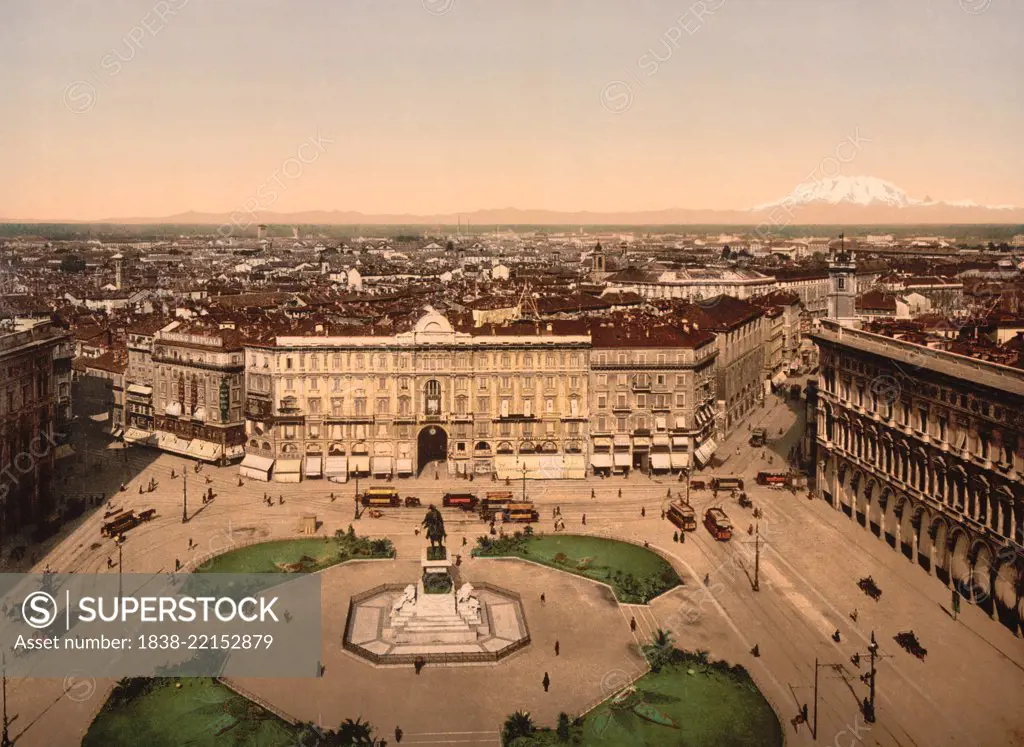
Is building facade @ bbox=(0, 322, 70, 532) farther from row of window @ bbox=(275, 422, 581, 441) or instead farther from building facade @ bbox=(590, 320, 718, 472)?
building facade @ bbox=(590, 320, 718, 472)

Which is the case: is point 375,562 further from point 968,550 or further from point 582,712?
point 968,550

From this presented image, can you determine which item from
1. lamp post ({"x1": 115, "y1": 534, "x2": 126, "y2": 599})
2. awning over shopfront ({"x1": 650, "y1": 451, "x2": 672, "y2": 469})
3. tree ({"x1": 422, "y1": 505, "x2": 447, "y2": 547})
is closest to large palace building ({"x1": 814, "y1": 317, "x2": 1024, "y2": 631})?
awning over shopfront ({"x1": 650, "y1": 451, "x2": 672, "y2": 469})

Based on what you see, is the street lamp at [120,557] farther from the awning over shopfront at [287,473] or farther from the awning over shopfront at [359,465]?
the awning over shopfront at [359,465]

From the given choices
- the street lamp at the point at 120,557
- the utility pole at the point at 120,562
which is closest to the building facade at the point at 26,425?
the street lamp at the point at 120,557

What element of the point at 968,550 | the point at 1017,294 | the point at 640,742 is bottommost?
the point at 640,742

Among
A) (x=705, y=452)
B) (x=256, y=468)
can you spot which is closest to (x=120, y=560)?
(x=256, y=468)

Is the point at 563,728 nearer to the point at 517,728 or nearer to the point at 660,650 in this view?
the point at 517,728

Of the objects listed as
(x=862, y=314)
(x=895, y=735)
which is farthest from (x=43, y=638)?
(x=862, y=314)
